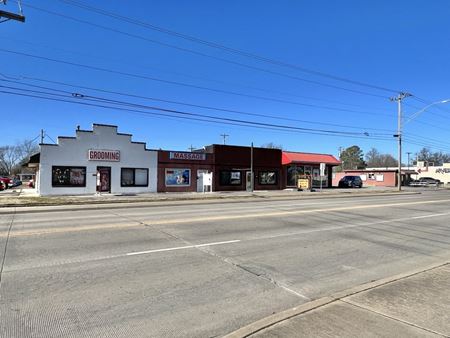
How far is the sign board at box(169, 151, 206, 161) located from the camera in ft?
122

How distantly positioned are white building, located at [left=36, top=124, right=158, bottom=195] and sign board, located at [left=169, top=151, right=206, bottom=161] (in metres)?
1.70

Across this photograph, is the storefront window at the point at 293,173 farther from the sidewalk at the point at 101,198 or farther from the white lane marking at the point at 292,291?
the white lane marking at the point at 292,291

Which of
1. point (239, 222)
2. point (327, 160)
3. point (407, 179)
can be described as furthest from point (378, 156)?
point (239, 222)

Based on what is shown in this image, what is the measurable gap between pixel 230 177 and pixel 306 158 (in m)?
11.3

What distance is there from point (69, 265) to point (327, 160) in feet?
149

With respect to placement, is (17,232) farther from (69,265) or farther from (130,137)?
(130,137)

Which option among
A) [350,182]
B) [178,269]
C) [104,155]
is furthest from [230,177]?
[178,269]

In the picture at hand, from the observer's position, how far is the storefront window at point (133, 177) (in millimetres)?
34750

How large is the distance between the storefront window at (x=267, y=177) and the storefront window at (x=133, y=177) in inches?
511

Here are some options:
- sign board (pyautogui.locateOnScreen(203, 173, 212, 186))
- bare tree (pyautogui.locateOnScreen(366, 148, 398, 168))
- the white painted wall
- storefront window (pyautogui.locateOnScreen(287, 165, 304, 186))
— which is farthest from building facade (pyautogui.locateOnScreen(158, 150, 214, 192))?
bare tree (pyautogui.locateOnScreen(366, 148, 398, 168))

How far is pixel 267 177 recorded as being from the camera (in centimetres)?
4350

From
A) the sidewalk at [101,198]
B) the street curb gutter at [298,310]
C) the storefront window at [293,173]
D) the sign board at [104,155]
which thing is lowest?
the street curb gutter at [298,310]

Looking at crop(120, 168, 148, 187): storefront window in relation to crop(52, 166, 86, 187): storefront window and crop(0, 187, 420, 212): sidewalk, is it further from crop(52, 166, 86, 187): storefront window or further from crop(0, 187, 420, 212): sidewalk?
crop(52, 166, 86, 187): storefront window

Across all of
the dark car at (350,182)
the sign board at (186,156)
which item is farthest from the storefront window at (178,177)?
the dark car at (350,182)
